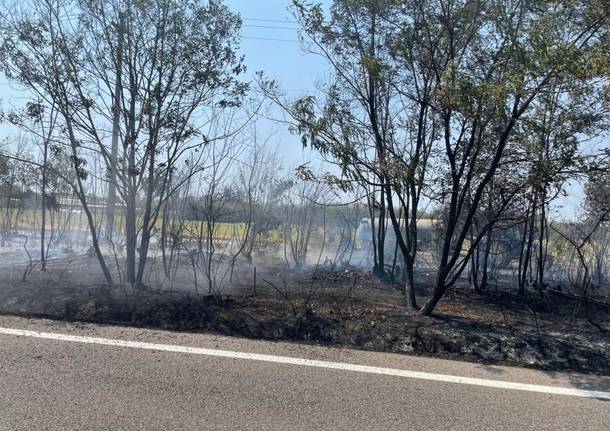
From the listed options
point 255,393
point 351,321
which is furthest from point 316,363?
point 351,321

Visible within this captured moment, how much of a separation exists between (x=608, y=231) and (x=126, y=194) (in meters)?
11.5

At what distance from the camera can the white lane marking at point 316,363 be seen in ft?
15.6

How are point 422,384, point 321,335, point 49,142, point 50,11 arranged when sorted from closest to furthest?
point 422,384 < point 321,335 < point 50,11 < point 49,142

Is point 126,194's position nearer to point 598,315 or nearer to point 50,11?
point 50,11

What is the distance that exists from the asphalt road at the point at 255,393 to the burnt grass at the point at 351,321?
35cm

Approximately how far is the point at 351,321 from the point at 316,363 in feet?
4.29

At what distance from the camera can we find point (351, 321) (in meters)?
6.40

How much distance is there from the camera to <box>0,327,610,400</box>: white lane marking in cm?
477

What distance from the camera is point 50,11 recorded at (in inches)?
313

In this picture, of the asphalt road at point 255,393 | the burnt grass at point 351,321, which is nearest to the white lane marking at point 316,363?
the asphalt road at point 255,393

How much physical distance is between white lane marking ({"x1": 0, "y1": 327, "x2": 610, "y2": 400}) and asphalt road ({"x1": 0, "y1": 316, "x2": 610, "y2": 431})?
0.08 metres

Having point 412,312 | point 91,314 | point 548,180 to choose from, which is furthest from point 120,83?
point 548,180

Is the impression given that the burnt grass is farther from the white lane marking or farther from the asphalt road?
the white lane marking

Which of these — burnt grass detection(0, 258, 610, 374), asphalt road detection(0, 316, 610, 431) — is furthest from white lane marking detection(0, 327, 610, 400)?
burnt grass detection(0, 258, 610, 374)
